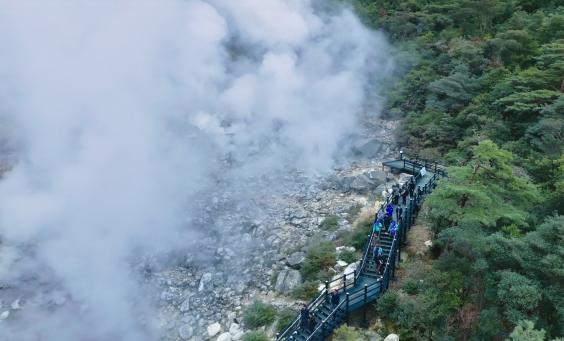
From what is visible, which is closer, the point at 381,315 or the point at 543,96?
the point at 381,315

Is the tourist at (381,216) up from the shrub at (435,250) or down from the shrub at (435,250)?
up

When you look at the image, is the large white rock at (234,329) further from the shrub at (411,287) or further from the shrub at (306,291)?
the shrub at (411,287)

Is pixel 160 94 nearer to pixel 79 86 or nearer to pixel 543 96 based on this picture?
pixel 79 86

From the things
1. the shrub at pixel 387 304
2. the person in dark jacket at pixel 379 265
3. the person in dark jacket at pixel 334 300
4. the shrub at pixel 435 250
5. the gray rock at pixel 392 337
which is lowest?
the gray rock at pixel 392 337

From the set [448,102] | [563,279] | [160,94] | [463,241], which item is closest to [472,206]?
[463,241]

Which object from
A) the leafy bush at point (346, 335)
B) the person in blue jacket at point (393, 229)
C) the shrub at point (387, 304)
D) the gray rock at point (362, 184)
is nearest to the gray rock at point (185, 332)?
the leafy bush at point (346, 335)

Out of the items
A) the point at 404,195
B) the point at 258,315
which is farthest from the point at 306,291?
the point at 404,195

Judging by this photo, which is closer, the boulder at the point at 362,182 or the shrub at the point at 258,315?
the shrub at the point at 258,315
